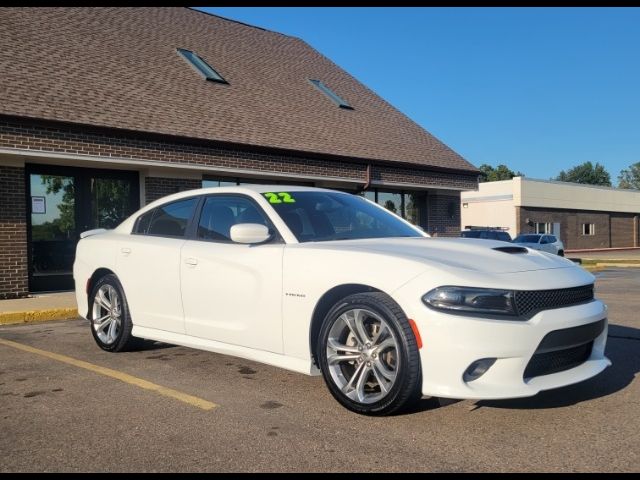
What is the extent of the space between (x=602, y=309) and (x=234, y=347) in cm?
264

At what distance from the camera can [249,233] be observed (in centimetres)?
430

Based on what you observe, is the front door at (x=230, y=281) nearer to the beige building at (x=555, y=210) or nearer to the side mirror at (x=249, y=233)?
the side mirror at (x=249, y=233)

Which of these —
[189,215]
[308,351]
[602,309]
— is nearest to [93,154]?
[189,215]

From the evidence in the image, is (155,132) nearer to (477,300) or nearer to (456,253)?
(456,253)

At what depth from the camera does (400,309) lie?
363 centimetres

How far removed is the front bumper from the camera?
341cm

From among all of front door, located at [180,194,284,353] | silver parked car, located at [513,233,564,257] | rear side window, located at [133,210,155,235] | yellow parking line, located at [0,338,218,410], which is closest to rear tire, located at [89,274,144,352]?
yellow parking line, located at [0,338,218,410]

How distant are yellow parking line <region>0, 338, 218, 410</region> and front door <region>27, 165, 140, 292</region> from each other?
5273mm

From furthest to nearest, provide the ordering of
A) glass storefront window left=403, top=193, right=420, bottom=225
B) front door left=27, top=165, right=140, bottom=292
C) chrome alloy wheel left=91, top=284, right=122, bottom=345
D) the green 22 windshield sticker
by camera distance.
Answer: glass storefront window left=403, top=193, right=420, bottom=225 < front door left=27, top=165, right=140, bottom=292 < chrome alloy wheel left=91, top=284, right=122, bottom=345 < the green 22 windshield sticker

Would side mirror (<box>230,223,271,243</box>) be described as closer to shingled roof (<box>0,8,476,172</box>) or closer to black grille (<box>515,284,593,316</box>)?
black grille (<box>515,284,593,316</box>)

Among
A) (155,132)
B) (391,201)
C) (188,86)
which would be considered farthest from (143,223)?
(391,201)

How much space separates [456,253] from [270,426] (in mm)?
1637

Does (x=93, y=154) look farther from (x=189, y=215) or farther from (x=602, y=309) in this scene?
(x=602, y=309)

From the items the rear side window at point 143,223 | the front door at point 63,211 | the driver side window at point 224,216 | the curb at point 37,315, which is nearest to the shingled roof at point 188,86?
the front door at point 63,211
